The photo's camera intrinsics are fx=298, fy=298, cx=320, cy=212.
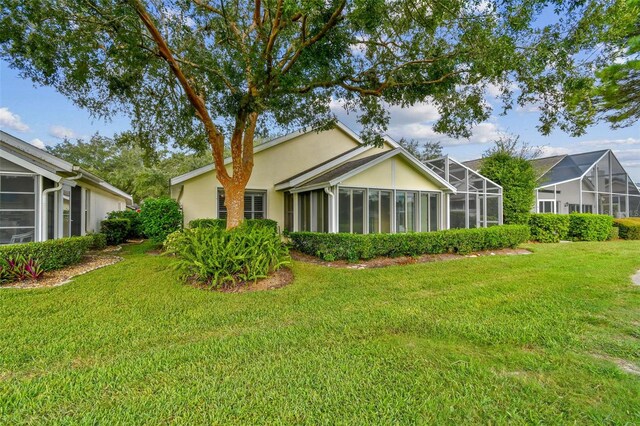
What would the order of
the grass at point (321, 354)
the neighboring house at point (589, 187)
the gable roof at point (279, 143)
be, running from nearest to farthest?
the grass at point (321, 354)
the gable roof at point (279, 143)
the neighboring house at point (589, 187)

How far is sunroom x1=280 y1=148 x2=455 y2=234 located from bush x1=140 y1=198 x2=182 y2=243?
5.26m

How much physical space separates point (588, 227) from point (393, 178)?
13.5 m

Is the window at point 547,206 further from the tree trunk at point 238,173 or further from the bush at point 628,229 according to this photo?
the tree trunk at point 238,173

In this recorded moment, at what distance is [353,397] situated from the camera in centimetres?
294

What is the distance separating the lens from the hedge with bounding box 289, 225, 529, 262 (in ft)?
34.3

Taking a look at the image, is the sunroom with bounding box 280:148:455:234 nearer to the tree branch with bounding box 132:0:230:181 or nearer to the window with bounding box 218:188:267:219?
the window with bounding box 218:188:267:219

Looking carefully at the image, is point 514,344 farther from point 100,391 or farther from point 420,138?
point 420,138

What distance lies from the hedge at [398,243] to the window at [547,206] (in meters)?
11.1

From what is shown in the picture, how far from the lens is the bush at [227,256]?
285 inches

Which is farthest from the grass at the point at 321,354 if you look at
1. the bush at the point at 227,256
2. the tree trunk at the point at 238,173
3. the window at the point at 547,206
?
the window at the point at 547,206

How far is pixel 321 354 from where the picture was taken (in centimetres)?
382

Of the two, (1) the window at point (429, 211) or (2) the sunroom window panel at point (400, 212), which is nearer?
(2) the sunroom window panel at point (400, 212)

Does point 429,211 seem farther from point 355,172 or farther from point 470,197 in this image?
point 355,172

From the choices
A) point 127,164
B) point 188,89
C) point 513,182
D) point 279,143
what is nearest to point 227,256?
point 188,89
